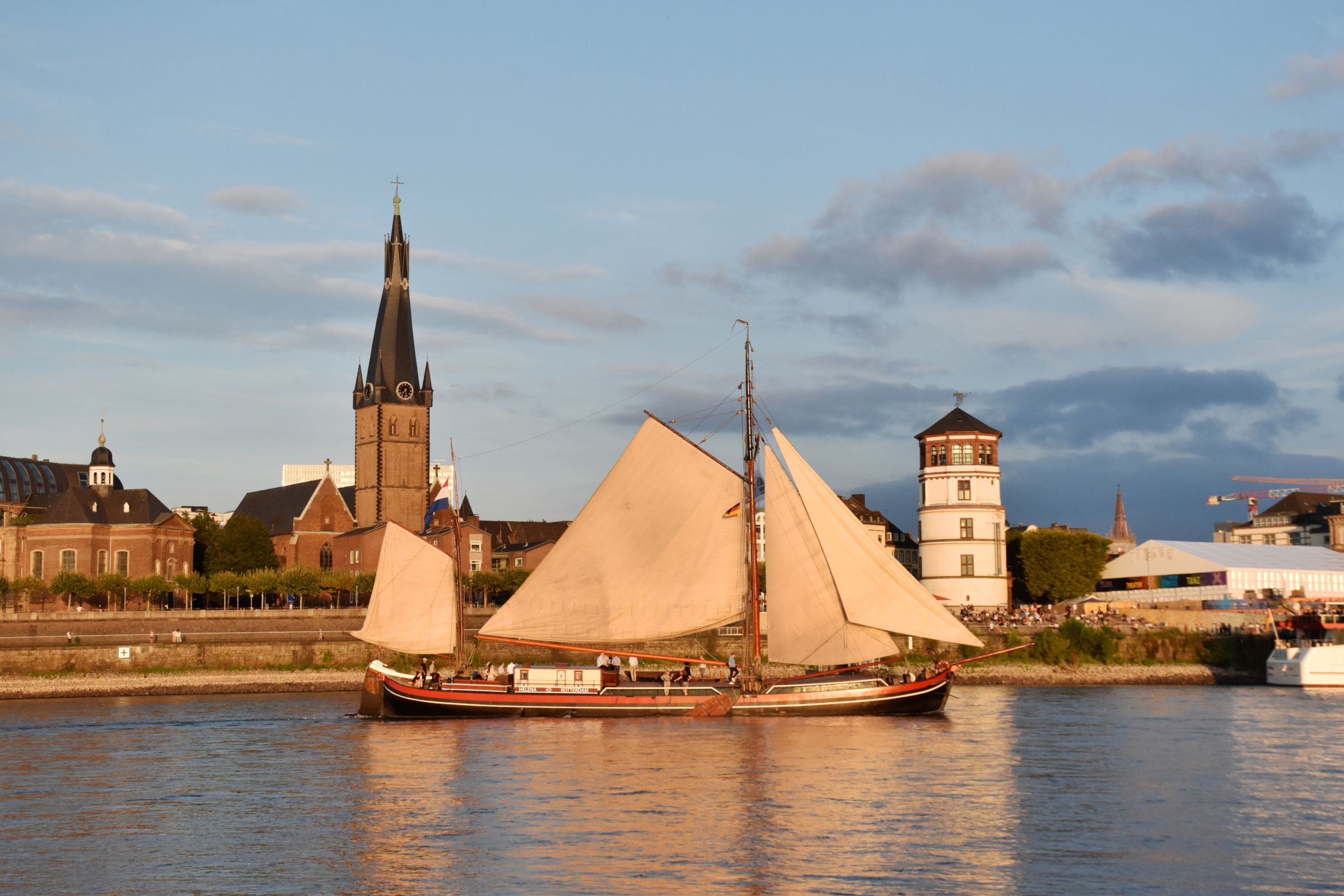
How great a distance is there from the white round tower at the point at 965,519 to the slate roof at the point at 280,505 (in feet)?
228

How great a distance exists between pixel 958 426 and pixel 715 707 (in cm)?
5750

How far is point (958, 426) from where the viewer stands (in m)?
109

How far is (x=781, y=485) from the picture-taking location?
56406 millimetres

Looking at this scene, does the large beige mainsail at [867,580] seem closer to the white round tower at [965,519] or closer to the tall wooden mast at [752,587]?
the tall wooden mast at [752,587]

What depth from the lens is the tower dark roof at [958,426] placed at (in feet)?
358

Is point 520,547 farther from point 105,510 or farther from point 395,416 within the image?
point 105,510

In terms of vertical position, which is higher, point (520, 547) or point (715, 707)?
point (520, 547)

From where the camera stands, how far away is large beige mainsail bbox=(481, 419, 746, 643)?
5528cm

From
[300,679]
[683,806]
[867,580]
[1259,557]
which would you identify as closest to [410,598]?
[867,580]

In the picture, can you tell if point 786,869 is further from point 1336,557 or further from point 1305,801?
Answer: point 1336,557

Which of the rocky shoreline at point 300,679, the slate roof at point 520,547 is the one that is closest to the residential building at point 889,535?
the slate roof at point 520,547

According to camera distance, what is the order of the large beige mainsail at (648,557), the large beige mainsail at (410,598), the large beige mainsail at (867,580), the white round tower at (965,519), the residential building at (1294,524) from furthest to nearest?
the residential building at (1294,524)
the white round tower at (965,519)
the large beige mainsail at (410,598)
the large beige mainsail at (648,557)
the large beige mainsail at (867,580)

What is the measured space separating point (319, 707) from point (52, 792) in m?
29.7

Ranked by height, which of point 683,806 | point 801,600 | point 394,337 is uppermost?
point 394,337
